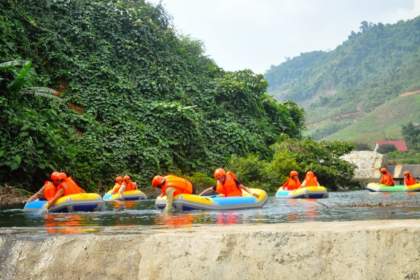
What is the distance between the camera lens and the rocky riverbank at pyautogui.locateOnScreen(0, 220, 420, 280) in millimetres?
2955

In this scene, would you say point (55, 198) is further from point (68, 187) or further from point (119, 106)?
point (119, 106)

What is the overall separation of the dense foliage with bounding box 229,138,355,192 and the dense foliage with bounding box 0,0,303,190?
79.4 inches

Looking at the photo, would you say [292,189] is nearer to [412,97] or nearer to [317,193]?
[317,193]

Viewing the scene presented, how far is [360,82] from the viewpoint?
108062 mm

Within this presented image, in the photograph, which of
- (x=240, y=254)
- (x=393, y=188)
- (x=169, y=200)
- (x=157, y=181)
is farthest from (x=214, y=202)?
(x=393, y=188)

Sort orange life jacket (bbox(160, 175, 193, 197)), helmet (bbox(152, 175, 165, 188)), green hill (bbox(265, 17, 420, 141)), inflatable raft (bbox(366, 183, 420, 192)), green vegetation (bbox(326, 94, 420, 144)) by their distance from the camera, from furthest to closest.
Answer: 1. green hill (bbox(265, 17, 420, 141))
2. green vegetation (bbox(326, 94, 420, 144))
3. inflatable raft (bbox(366, 183, 420, 192))
4. orange life jacket (bbox(160, 175, 193, 197))
5. helmet (bbox(152, 175, 165, 188))

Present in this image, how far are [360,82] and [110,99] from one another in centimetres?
8991

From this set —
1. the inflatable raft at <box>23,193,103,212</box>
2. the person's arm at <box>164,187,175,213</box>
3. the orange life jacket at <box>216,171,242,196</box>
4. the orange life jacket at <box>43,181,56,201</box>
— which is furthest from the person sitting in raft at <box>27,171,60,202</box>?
the orange life jacket at <box>216,171,242,196</box>

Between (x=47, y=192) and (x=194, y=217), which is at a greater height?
(x=47, y=192)

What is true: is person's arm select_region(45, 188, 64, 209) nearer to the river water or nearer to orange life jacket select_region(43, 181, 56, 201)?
orange life jacket select_region(43, 181, 56, 201)

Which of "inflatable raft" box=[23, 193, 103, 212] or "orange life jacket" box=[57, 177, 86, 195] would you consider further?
"orange life jacket" box=[57, 177, 86, 195]

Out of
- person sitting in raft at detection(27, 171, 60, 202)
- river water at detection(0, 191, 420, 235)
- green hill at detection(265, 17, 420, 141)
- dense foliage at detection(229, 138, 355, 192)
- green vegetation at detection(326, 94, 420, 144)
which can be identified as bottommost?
river water at detection(0, 191, 420, 235)

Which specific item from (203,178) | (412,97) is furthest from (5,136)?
(412,97)

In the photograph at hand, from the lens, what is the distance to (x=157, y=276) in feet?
10.8
